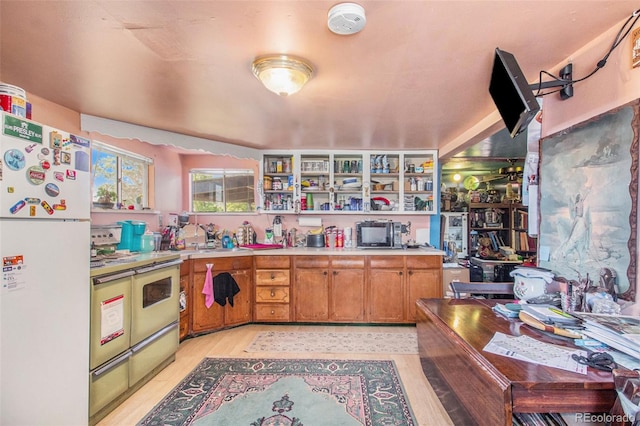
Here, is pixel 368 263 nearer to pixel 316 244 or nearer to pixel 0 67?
pixel 316 244

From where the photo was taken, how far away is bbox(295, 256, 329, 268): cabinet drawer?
3609 millimetres

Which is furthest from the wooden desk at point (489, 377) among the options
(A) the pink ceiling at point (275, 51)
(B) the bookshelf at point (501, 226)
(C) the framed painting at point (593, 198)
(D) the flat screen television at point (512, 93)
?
(B) the bookshelf at point (501, 226)

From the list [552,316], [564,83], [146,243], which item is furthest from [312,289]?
[564,83]

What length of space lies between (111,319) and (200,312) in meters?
1.34

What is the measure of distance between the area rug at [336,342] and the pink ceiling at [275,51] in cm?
228

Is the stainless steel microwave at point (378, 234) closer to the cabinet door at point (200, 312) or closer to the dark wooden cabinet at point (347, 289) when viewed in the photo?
the dark wooden cabinet at point (347, 289)

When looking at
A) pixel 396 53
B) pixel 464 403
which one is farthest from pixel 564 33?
pixel 464 403

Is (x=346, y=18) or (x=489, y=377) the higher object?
(x=346, y=18)

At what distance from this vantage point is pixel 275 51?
65.2 inches

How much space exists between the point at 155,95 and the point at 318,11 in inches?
62.6

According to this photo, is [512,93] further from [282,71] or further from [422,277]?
[422,277]

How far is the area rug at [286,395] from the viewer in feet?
6.20

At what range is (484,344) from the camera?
4.21ft

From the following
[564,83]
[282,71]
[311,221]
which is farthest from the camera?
[311,221]
